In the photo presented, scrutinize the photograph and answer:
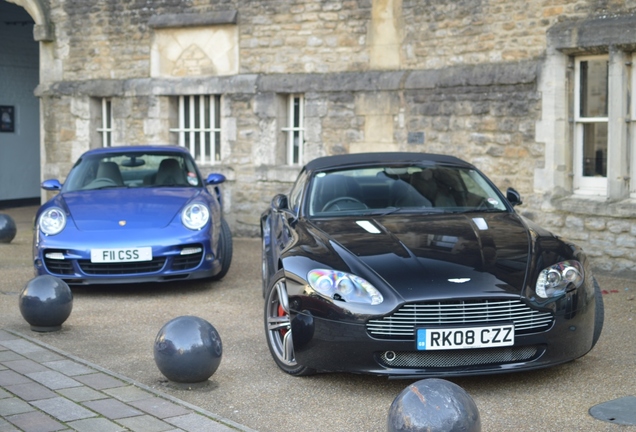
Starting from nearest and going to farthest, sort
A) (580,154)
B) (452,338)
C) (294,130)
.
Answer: (452,338), (580,154), (294,130)

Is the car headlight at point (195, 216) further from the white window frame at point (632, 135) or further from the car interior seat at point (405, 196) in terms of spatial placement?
the white window frame at point (632, 135)

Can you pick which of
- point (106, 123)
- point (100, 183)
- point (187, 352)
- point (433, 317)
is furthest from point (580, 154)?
point (106, 123)

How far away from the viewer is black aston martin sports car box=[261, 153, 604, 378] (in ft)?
18.3

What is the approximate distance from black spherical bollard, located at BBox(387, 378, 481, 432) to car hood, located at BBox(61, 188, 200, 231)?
5345mm

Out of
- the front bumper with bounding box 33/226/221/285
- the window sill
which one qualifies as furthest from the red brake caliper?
the window sill

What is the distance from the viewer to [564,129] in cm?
A: 1129

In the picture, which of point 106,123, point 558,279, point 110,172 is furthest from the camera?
point 106,123

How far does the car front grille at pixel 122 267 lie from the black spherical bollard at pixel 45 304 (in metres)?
1.45

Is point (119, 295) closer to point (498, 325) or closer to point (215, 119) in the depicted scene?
point (498, 325)

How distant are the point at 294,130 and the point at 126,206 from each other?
223 inches

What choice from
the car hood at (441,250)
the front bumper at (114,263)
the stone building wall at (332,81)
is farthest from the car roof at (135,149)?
the car hood at (441,250)

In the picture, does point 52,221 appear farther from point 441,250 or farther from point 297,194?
point 441,250

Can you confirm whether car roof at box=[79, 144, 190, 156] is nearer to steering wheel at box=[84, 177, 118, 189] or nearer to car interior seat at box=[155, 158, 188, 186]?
car interior seat at box=[155, 158, 188, 186]

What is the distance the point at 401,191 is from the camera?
7445 millimetres
